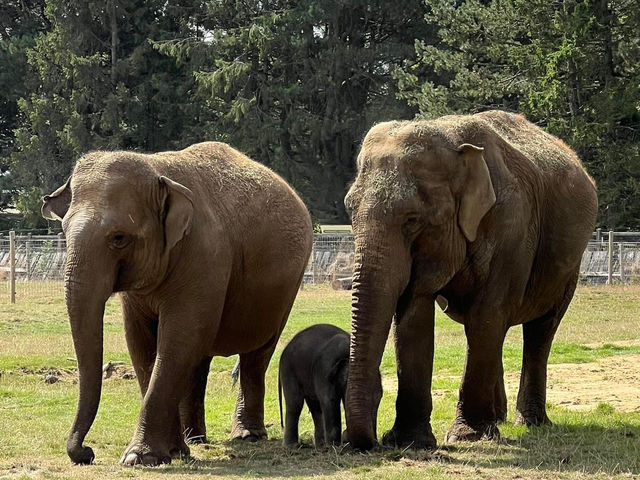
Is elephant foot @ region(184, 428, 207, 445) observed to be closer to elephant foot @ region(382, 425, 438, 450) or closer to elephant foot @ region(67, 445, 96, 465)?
elephant foot @ region(67, 445, 96, 465)

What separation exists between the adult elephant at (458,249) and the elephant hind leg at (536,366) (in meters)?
0.02

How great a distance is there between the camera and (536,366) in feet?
35.8

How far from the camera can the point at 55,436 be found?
1046cm

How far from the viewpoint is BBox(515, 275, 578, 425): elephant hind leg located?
Answer: 1075 cm

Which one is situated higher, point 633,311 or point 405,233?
point 405,233

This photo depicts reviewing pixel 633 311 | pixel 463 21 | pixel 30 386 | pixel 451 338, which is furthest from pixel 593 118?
pixel 30 386

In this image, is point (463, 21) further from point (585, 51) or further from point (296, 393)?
point (296, 393)

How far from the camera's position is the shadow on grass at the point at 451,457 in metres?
8.32

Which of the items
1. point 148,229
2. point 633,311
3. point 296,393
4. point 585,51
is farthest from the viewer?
point 585,51

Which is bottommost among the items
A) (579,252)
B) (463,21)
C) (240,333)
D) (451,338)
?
(451,338)

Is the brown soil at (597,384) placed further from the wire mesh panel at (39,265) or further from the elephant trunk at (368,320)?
the wire mesh panel at (39,265)

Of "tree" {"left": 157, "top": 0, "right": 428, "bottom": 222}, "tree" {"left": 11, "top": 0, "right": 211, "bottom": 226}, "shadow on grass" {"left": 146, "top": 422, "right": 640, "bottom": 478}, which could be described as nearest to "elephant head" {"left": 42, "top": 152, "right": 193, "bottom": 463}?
"shadow on grass" {"left": 146, "top": 422, "right": 640, "bottom": 478}

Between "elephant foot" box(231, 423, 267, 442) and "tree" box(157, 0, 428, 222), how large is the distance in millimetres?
36937

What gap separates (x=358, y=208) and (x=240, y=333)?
2045 millimetres
